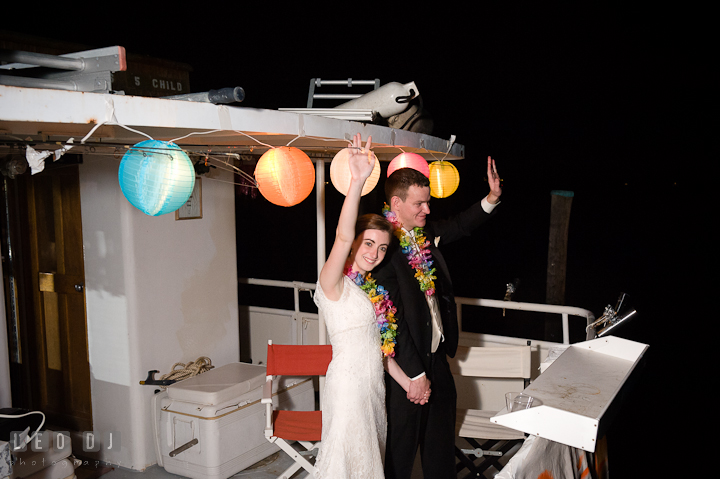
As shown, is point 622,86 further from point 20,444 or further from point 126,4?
point 20,444

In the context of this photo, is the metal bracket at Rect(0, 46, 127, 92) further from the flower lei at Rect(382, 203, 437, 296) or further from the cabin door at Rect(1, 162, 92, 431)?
the cabin door at Rect(1, 162, 92, 431)

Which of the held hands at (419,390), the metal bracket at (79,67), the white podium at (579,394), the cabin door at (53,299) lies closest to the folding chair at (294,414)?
the held hands at (419,390)

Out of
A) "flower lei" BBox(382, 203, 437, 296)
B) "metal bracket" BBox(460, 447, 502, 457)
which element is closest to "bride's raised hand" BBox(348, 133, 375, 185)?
"flower lei" BBox(382, 203, 437, 296)

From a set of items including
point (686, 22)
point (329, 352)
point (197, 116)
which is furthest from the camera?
point (686, 22)

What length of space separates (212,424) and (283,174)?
1859 mm

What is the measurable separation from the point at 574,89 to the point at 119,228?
12701mm

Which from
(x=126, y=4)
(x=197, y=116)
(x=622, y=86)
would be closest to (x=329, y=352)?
(x=197, y=116)

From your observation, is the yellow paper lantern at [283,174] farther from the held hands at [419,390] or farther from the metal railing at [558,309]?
the metal railing at [558,309]

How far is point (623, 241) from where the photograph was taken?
64.4 ft

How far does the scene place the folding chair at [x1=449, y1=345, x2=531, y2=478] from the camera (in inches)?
120

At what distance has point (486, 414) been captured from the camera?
10.7 ft
